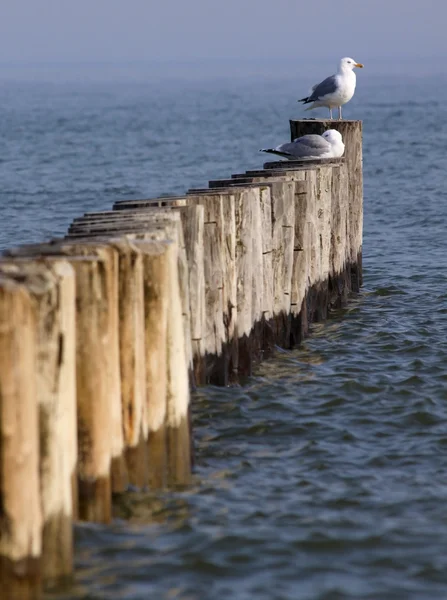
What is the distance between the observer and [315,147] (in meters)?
12.4

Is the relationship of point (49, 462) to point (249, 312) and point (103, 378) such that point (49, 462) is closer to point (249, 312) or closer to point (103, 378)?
point (103, 378)

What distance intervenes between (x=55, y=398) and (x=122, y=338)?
1.07 m

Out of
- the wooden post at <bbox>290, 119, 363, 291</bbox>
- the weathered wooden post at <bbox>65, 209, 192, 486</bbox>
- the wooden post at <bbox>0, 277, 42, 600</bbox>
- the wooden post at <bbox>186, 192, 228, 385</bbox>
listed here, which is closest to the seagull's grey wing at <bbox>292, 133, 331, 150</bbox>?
the wooden post at <bbox>290, 119, 363, 291</bbox>

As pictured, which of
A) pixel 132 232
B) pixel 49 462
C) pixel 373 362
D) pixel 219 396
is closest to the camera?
pixel 49 462

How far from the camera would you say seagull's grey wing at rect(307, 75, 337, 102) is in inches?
631

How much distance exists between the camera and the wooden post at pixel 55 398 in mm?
5070

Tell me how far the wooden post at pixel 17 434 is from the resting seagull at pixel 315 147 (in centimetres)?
787

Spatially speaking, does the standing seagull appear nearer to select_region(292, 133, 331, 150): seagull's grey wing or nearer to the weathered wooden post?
select_region(292, 133, 331, 150): seagull's grey wing

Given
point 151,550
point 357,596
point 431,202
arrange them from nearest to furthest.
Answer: point 357,596, point 151,550, point 431,202

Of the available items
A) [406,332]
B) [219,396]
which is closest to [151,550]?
[219,396]

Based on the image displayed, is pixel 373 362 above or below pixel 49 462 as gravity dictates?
below

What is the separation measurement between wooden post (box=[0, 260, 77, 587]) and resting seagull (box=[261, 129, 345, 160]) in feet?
24.1

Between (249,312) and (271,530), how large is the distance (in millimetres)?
3155

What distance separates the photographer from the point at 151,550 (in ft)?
19.7
